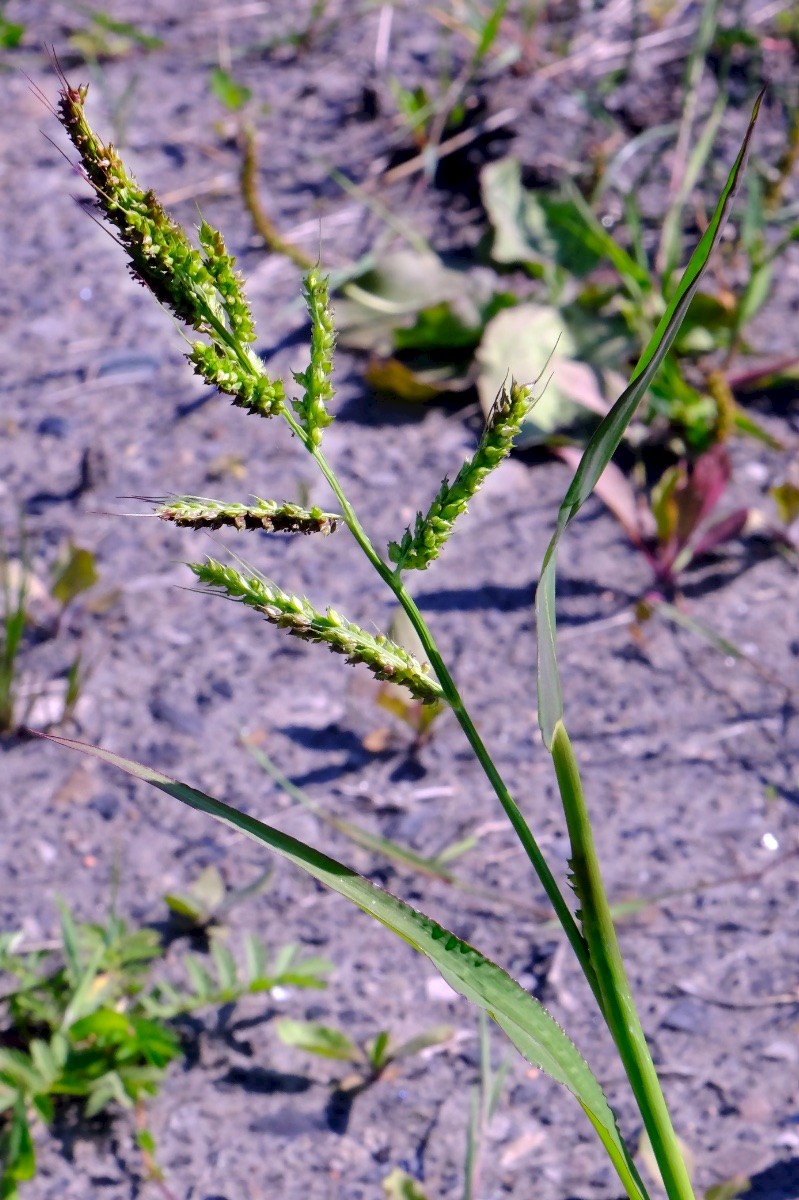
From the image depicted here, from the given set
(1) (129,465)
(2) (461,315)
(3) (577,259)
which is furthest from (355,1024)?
(3) (577,259)

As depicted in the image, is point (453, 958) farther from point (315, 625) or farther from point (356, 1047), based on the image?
point (356, 1047)

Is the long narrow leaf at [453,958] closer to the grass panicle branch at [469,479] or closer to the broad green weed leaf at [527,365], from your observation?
the grass panicle branch at [469,479]

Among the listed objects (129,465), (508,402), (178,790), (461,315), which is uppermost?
(461,315)

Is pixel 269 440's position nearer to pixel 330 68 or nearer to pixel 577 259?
pixel 577 259

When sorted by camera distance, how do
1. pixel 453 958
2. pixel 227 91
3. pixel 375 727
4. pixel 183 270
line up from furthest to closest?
pixel 227 91 → pixel 375 727 → pixel 453 958 → pixel 183 270

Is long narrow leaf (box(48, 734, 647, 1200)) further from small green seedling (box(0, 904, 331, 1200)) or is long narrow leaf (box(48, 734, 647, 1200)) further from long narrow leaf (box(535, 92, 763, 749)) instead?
small green seedling (box(0, 904, 331, 1200))

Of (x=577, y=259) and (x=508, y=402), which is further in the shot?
(x=577, y=259)

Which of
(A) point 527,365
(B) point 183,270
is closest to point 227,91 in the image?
(A) point 527,365
